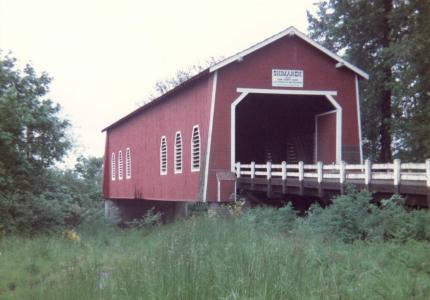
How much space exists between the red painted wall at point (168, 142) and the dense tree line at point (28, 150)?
4.24 metres

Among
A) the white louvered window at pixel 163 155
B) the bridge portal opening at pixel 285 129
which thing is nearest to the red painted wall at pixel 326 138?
the bridge portal opening at pixel 285 129

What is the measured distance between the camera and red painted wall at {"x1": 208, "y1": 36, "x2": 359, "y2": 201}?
1877 cm

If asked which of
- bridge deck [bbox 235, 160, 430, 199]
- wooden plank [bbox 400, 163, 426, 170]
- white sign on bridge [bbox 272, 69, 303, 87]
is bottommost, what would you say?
bridge deck [bbox 235, 160, 430, 199]

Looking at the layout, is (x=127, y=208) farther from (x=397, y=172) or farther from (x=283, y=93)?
(x=397, y=172)

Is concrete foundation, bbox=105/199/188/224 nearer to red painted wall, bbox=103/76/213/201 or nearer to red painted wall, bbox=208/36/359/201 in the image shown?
red painted wall, bbox=103/76/213/201

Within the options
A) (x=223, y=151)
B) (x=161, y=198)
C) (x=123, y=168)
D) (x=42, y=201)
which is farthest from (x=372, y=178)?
(x=123, y=168)

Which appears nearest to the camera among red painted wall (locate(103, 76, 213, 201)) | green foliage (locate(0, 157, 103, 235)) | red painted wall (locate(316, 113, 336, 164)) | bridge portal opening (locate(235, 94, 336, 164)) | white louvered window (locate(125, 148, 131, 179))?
green foliage (locate(0, 157, 103, 235))

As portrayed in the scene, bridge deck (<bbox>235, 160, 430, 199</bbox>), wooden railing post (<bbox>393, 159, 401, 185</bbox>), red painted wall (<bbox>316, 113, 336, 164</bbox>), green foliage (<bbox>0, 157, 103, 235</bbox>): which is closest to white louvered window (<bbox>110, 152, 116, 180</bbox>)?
green foliage (<bbox>0, 157, 103, 235</bbox>)

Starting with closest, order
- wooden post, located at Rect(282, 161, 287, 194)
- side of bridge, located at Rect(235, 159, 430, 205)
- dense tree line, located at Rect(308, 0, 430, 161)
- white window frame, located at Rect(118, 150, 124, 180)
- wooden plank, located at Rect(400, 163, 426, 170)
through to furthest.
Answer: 1. wooden plank, located at Rect(400, 163, 426, 170)
2. side of bridge, located at Rect(235, 159, 430, 205)
3. wooden post, located at Rect(282, 161, 287, 194)
4. dense tree line, located at Rect(308, 0, 430, 161)
5. white window frame, located at Rect(118, 150, 124, 180)

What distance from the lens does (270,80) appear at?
62.9 feet

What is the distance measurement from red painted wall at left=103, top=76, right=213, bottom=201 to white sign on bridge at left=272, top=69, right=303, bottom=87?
202 cm

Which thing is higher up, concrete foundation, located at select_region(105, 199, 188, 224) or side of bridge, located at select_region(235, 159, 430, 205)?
side of bridge, located at select_region(235, 159, 430, 205)

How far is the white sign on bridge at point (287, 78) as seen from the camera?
63.1 ft

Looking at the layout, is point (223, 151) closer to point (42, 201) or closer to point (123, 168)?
point (42, 201)
